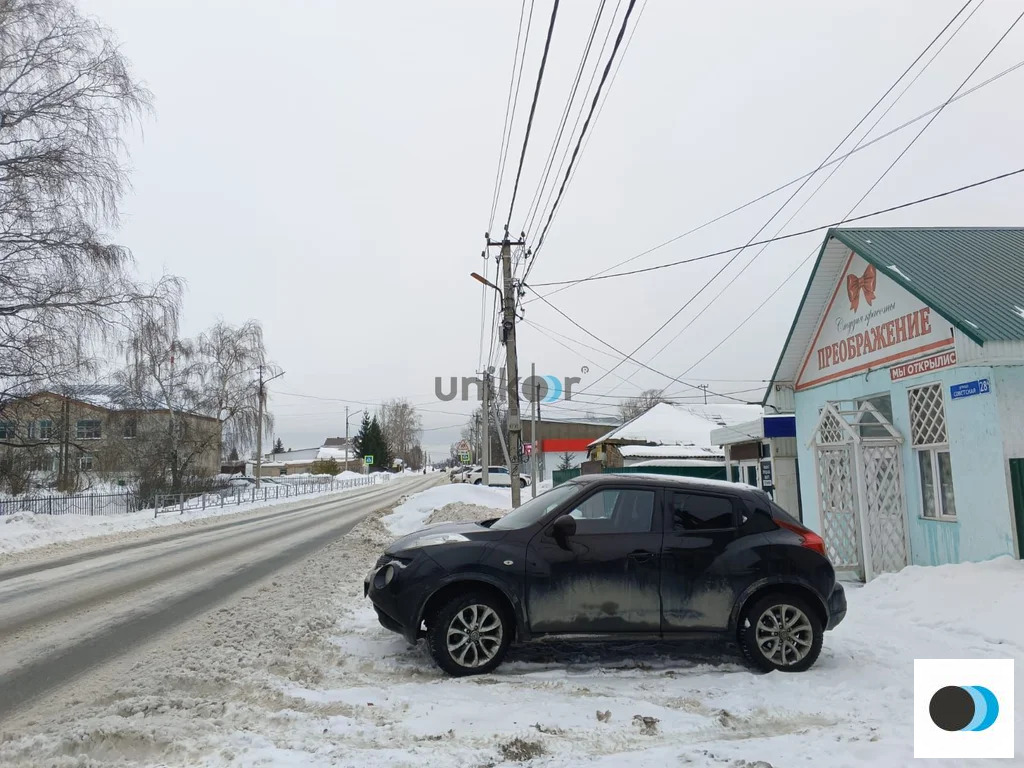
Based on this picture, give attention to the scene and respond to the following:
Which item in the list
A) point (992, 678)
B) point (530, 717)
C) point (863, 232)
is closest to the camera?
point (530, 717)

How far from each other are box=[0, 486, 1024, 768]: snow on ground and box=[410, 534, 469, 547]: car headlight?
1000mm

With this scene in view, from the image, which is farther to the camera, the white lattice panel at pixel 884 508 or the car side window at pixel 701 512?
the white lattice panel at pixel 884 508

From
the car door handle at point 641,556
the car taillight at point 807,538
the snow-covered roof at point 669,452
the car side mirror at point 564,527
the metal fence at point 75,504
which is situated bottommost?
the metal fence at point 75,504

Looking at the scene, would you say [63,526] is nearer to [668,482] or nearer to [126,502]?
[126,502]

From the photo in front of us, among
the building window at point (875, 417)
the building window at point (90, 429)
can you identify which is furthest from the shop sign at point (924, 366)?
the building window at point (90, 429)

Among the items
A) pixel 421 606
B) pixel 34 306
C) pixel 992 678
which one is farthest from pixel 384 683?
pixel 34 306

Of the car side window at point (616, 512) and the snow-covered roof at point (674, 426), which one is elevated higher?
the snow-covered roof at point (674, 426)

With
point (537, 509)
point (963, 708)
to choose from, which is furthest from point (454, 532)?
point (963, 708)

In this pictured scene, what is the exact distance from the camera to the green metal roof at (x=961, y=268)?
9.12 metres

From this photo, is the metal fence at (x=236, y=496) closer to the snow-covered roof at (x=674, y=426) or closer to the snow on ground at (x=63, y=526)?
the snow on ground at (x=63, y=526)

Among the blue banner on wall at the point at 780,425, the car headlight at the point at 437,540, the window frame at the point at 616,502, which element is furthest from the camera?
the blue banner on wall at the point at 780,425

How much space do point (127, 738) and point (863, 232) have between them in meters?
12.4

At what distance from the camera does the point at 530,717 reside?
481cm

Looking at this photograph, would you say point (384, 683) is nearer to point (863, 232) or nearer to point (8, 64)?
point (863, 232)
